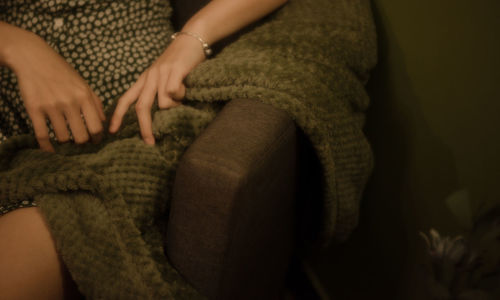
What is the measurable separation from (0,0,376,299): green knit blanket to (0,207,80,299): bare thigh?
0.02 m

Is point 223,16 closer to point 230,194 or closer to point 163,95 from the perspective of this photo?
point 163,95

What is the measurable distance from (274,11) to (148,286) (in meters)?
0.57

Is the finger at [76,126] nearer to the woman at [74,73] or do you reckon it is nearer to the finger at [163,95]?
the woman at [74,73]

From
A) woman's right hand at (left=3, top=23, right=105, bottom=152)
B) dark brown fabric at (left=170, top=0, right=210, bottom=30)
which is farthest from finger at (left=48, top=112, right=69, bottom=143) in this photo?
dark brown fabric at (left=170, top=0, right=210, bottom=30)

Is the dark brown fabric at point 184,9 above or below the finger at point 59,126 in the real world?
above

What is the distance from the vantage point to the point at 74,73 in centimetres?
60

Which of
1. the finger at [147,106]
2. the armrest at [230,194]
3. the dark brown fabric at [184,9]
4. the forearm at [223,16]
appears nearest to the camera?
the armrest at [230,194]

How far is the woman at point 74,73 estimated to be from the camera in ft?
1.45

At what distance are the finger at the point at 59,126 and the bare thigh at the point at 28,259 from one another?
5.3 inches

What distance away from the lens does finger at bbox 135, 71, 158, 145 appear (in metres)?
0.51

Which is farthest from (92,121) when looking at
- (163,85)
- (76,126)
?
(163,85)

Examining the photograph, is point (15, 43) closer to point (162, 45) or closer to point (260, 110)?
point (162, 45)

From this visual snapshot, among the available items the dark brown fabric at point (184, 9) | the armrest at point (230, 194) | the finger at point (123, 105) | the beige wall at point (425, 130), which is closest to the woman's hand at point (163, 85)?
the finger at point (123, 105)

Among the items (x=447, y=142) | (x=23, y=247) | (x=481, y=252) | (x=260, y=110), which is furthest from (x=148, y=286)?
(x=447, y=142)
